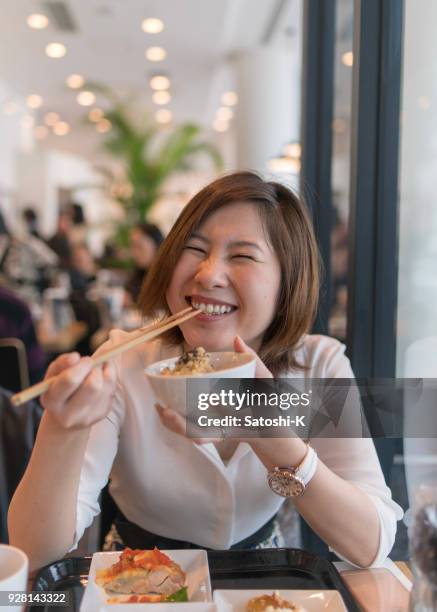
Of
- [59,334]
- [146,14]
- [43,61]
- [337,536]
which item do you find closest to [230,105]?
[43,61]

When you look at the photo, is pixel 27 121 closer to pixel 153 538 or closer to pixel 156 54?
pixel 156 54

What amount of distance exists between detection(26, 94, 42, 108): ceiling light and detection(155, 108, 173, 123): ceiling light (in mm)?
1610

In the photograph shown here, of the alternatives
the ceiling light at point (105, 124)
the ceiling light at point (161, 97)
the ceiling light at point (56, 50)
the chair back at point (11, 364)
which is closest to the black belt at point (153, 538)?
the chair back at point (11, 364)

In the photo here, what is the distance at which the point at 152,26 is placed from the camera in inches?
189

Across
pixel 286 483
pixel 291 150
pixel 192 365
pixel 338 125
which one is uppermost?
pixel 291 150

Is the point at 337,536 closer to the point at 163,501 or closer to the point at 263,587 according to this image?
the point at 263,587

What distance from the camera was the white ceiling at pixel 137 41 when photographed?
438cm

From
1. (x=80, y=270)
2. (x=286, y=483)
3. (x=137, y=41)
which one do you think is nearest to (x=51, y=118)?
(x=80, y=270)

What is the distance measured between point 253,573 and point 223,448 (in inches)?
13.3

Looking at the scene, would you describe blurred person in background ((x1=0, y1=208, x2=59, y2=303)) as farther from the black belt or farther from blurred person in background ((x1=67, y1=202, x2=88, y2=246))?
the black belt

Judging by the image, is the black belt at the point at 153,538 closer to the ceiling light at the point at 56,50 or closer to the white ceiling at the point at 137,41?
the white ceiling at the point at 137,41

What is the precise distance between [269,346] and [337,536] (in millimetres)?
366

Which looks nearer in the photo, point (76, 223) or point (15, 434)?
point (15, 434)

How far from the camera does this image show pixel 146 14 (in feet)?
14.7
